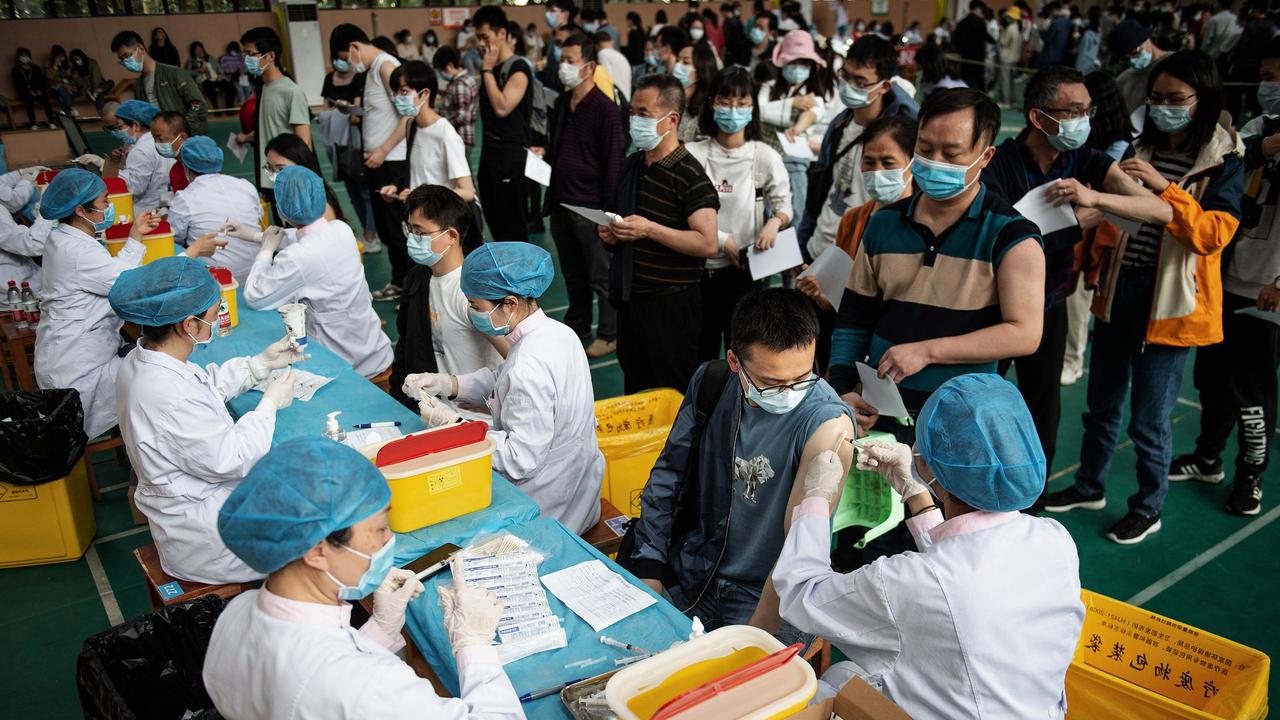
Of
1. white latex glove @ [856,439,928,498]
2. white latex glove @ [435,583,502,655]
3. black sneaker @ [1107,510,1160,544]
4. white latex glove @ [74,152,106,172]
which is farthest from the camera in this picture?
white latex glove @ [74,152,106,172]

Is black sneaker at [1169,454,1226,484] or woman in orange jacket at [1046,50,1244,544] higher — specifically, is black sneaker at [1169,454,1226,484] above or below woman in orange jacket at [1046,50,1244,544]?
below

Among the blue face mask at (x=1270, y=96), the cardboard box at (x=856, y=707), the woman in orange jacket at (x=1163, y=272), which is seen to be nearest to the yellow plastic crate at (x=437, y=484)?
the cardboard box at (x=856, y=707)

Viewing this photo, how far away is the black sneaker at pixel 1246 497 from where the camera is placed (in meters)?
4.02

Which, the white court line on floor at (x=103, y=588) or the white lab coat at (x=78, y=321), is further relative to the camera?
the white lab coat at (x=78, y=321)

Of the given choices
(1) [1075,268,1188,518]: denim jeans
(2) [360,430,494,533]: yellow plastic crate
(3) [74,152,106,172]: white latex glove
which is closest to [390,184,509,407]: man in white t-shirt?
(2) [360,430,494,533]: yellow plastic crate

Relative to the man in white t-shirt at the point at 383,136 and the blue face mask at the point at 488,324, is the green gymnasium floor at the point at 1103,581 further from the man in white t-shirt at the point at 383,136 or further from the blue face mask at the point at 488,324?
the man in white t-shirt at the point at 383,136

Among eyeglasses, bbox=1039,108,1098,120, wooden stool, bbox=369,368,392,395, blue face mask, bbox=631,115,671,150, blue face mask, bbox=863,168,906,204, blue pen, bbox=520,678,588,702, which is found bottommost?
wooden stool, bbox=369,368,392,395

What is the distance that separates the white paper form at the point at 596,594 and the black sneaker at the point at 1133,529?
2599 millimetres

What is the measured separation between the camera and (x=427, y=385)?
3.40 metres

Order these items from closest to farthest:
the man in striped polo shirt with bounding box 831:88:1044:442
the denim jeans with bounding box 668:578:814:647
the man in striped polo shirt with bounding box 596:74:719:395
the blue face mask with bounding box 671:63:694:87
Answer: the denim jeans with bounding box 668:578:814:647 → the man in striped polo shirt with bounding box 831:88:1044:442 → the man in striped polo shirt with bounding box 596:74:719:395 → the blue face mask with bounding box 671:63:694:87

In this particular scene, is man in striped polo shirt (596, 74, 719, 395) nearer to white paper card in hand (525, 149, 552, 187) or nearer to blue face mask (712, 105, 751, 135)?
blue face mask (712, 105, 751, 135)

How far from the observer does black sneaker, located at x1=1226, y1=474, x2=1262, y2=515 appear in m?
4.02

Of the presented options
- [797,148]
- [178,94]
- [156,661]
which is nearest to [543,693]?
[156,661]

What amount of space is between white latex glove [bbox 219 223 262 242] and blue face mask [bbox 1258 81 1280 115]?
17.1 feet
